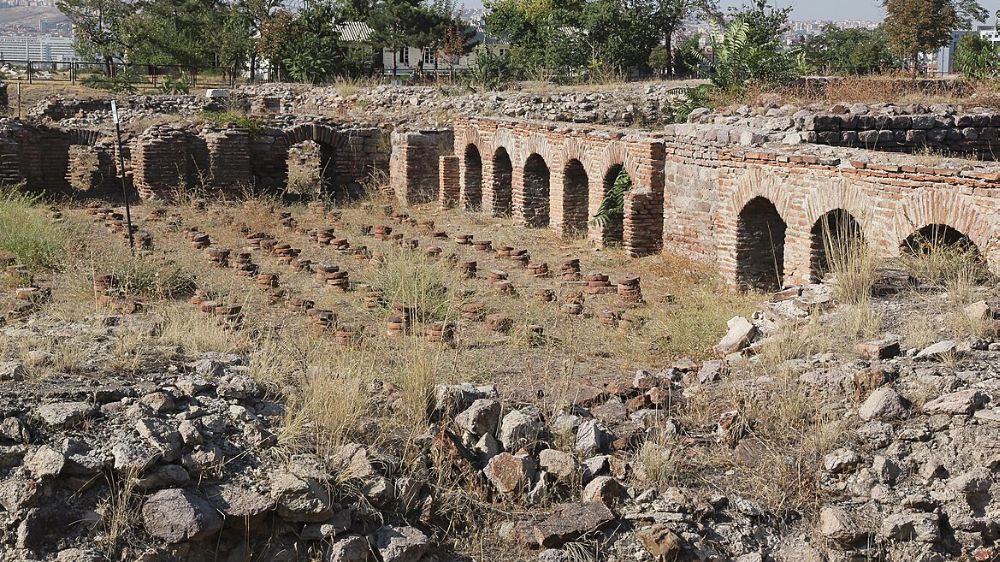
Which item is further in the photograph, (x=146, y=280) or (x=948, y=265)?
(x=146, y=280)

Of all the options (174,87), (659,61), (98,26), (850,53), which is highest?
(98,26)

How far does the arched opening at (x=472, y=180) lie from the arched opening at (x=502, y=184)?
30.4 inches

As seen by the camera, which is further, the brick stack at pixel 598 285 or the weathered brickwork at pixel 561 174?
the weathered brickwork at pixel 561 174

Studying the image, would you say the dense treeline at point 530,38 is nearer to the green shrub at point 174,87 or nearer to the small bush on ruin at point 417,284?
the green shrub at point 174,87

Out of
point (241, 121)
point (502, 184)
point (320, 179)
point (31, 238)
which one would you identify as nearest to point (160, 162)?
point (241, 121)

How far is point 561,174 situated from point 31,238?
7800mm

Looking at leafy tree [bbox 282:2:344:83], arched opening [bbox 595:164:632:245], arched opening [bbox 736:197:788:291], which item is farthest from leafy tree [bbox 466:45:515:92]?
arched opening [bbox 736:197:788:291]

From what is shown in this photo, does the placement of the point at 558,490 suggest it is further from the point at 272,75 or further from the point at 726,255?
the point at 272,75

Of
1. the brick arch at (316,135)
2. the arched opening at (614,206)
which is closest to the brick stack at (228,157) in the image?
the brick arch at (316,135)

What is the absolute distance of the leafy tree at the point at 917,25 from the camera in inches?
1427

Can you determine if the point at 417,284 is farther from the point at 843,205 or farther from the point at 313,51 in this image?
the point at 313,51

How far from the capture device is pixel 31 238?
506 inches

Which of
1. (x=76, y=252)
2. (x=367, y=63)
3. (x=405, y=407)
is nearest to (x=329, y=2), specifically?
(x=367, y=63)

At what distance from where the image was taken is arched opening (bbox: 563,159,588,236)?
16.7 m
